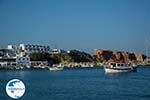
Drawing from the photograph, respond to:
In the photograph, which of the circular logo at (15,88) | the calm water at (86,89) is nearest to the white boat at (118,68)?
the calm water at (86,89)

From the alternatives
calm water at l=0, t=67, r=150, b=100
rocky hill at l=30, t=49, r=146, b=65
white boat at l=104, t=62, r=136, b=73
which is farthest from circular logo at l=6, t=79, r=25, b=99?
rocky hill at l=30, t=49, r=146, b=65

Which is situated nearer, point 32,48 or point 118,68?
point 118,68

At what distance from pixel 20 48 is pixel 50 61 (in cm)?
1061

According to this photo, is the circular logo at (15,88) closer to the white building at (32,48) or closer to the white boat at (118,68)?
the white boat at (118,68)

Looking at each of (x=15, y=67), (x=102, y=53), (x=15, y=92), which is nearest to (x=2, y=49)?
(x=15, y=67)

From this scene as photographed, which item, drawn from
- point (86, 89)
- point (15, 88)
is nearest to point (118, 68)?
point (86, 89)

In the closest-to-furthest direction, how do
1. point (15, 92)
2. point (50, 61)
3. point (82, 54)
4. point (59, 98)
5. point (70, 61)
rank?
point (15, 92) → point (59, 98) → point (50, 61) → point (70, 61) → point (82, 54)

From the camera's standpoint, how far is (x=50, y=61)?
71.9 metres

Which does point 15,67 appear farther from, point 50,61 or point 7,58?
point 50,61

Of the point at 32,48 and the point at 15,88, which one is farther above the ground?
the point at 32,48

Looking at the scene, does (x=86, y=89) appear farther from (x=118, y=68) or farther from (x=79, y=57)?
(x=79, y=57)

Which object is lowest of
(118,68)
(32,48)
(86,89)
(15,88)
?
(86,89)

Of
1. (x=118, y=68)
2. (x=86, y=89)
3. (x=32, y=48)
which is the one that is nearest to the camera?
(x=86, y=89)

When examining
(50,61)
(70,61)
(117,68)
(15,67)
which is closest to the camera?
(117,68)
